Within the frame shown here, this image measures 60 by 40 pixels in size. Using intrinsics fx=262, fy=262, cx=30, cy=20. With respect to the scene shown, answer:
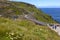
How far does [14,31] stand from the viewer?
35.0 ft

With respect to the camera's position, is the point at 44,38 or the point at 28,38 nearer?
the point at 28,38

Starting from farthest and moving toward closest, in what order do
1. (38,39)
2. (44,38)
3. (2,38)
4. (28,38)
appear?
(44,38), (38,39), (28,38), (2,38)

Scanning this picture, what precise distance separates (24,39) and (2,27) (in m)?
1.22

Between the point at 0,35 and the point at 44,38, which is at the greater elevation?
the point at 0,35

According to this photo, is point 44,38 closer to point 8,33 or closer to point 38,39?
point 38,39

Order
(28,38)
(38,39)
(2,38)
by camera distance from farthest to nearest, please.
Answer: (38,39) → (28,38) → (2,38)

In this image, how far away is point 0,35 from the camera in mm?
10016

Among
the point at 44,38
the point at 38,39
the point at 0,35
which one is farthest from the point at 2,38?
the point at 44,38

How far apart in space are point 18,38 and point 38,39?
3.99 feet

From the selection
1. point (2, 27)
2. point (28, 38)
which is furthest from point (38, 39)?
point (2, 27)

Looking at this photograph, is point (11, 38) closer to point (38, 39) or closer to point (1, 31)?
point (1, 31)

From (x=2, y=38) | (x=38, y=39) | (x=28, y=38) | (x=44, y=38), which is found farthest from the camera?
(x=44, y=38)

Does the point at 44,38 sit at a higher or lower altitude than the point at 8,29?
lower

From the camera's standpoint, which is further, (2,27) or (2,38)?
(2,27)
